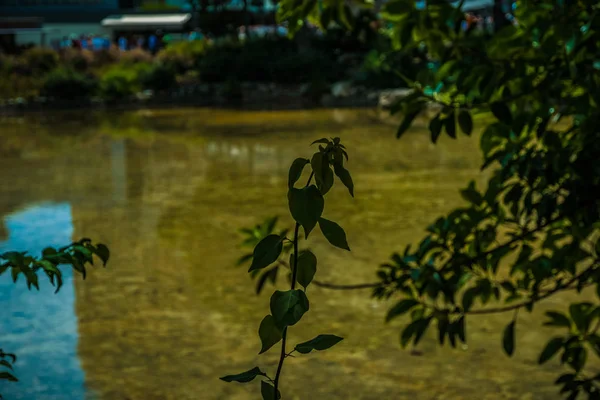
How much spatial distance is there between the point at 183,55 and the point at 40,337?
2534cm

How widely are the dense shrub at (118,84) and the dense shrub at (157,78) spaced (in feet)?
0.86

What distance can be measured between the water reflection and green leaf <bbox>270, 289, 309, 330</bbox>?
3.76 m

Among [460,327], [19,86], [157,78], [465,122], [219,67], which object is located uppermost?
[465,122]

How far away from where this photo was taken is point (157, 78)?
26.6 m

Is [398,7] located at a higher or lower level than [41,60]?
higher

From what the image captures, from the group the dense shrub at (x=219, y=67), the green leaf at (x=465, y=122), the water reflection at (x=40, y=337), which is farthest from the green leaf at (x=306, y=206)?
the dense shrub at (x=219, y=67)

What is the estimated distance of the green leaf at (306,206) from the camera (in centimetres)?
124

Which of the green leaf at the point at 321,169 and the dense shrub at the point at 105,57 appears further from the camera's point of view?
the dense shrub at the point at 105,57

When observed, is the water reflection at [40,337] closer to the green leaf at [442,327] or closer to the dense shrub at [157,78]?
the green leaf at [442,327]

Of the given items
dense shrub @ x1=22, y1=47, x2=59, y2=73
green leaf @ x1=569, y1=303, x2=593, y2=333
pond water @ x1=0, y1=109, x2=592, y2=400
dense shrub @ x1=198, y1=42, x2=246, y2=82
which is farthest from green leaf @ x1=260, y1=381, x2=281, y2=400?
dense shrub @ x1=22, y1=47, x2=59, y2=73

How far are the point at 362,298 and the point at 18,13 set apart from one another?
47.6 metres

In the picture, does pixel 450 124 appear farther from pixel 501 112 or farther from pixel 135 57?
pixel 135 57

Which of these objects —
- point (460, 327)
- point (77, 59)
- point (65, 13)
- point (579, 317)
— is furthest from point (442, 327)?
point (65, 13)

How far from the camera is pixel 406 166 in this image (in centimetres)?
1253
